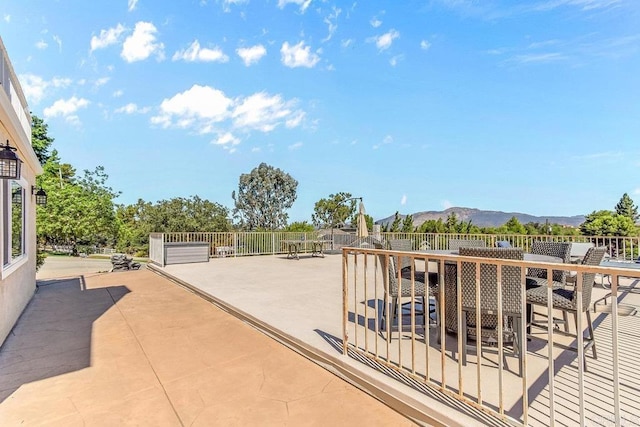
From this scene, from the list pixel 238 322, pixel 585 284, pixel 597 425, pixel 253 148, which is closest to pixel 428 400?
pixel 597 425

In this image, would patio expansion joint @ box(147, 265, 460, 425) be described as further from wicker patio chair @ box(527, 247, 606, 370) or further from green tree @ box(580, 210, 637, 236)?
green tree @ box(580, 210, 637, 236)

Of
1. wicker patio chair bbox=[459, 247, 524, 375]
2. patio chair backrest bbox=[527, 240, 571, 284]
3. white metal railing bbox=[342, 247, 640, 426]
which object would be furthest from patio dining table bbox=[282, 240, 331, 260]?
wicker patio chair bbox=[459, 247, 524, 375]

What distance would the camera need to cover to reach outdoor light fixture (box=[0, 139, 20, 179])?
321 centimetres

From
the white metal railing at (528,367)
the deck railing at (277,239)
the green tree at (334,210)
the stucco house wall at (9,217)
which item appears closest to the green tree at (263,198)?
the green tree at (334,210)

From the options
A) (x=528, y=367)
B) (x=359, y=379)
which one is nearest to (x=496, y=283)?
(x=528, y=367)

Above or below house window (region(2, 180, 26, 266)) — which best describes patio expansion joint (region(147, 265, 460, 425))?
below

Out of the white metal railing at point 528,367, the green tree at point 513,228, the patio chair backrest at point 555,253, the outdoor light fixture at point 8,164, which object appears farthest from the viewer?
the green tree at point 513,228

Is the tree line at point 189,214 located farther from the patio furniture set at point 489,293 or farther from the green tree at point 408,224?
the patio furniture set at point 489,293

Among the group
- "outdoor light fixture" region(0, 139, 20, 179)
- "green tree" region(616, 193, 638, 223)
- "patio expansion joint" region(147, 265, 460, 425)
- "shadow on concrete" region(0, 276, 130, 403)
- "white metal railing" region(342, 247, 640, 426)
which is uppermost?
"green tree" region(616, 193, 638, 223)

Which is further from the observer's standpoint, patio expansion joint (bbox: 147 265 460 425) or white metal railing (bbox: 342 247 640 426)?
patio expansion joint (bbox: 147 265 460 425)

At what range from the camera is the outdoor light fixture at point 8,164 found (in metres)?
3.21

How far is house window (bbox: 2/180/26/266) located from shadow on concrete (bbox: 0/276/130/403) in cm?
95

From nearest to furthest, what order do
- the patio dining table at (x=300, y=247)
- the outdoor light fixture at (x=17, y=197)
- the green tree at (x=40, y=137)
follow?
the outdoor light fixture at (x=17, y=197), the patio dining table at (x=300, y=247), the green tree at (x=40, y=137)

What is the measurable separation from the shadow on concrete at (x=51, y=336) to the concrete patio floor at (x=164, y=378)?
0.02m
